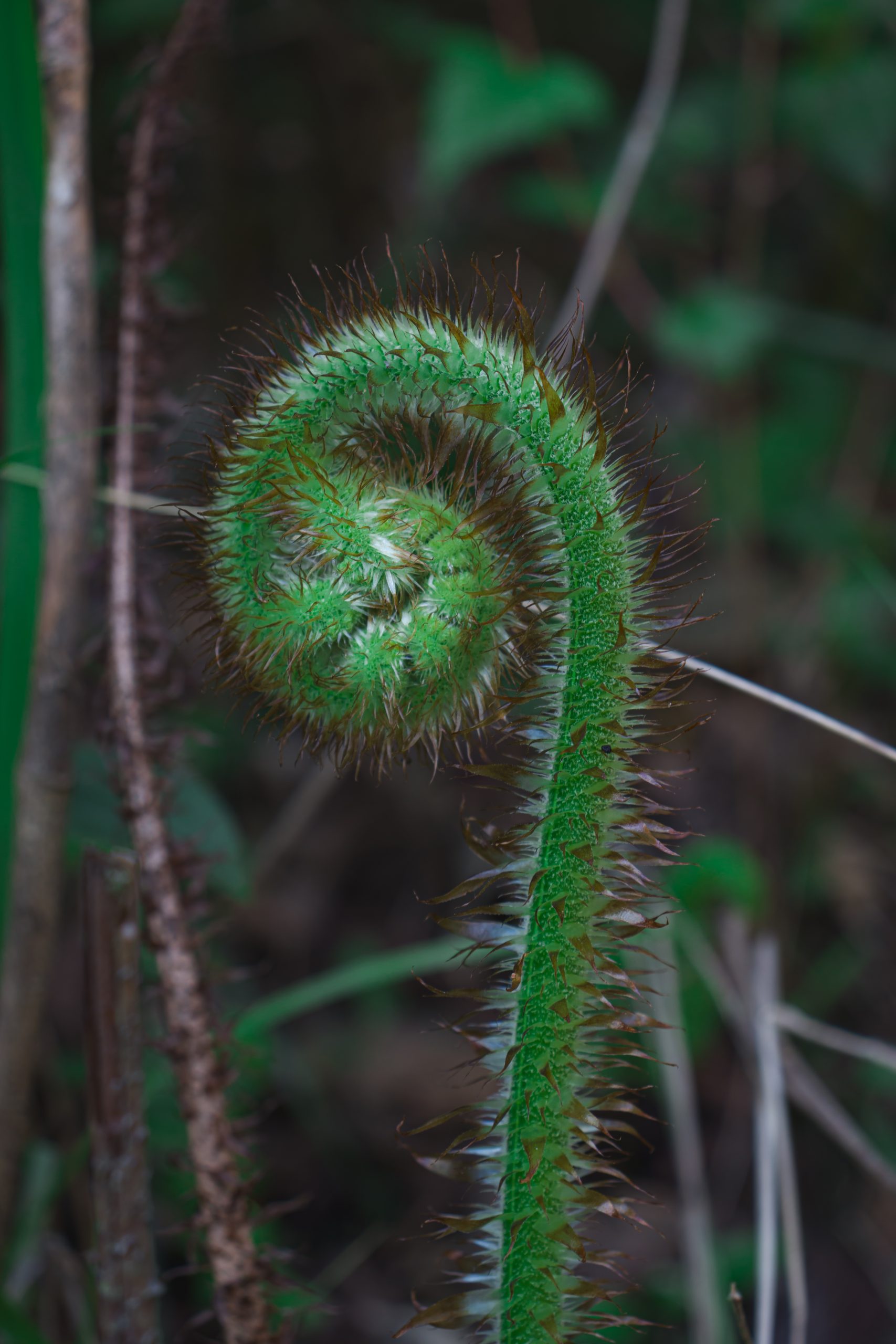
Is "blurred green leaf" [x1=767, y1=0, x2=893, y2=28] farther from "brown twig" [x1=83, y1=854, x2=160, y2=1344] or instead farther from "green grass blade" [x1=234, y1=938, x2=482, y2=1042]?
"brown twig" [x1=83, y1=854, x2=160, y2=1344]

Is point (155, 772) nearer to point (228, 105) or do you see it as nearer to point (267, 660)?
point (267, 660)

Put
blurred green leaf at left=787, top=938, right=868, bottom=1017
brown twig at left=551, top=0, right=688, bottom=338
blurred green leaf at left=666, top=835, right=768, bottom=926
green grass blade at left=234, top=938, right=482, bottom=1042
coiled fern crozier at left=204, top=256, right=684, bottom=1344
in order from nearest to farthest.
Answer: coiled fern crozier at left=204, top=256, right=684, bottom=1344 < green grass blade at left=234, top=938, right=482, bottom=1042 < blurred green leaf at left=666, top=835, right=768, bottom=926 < brown twig at left=551, top=0, right=688, bottom=338 < blurred green leaf at left=787, top=938, right=868, bottom=1017

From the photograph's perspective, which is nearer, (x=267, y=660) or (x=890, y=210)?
(x=267, y=660)

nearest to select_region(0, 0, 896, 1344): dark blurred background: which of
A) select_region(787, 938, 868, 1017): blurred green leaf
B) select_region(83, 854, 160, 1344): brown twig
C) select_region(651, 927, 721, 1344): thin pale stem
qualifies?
select_region(787, 938, 868, 1017): blurred green leaf

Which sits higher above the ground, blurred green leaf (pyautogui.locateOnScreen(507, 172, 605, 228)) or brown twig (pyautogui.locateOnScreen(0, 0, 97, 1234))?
blurred green leaf (pyautogui.locateOnScreen(507, 172, 605, 228))

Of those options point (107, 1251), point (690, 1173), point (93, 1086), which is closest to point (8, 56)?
point (93, 1086)
